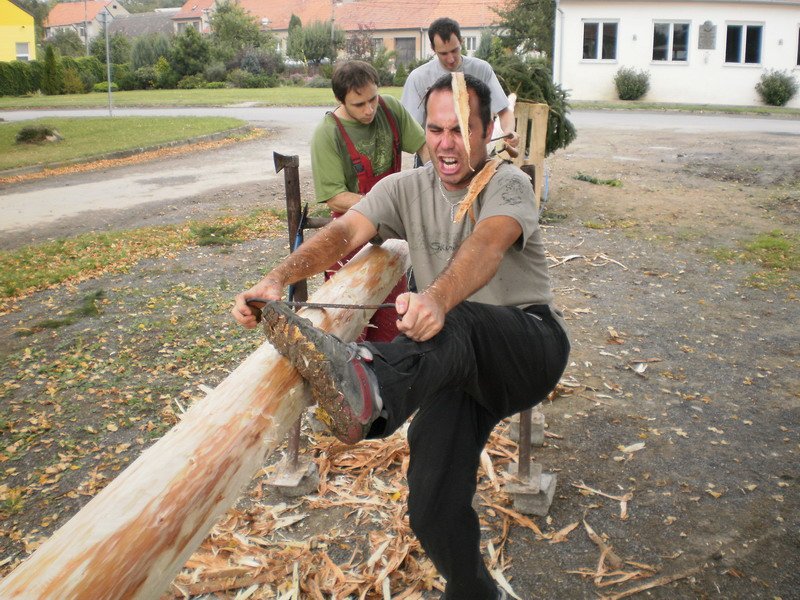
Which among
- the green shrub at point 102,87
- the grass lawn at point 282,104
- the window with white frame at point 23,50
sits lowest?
the grass lawn at point 282,104

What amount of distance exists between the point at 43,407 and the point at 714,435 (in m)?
4.02

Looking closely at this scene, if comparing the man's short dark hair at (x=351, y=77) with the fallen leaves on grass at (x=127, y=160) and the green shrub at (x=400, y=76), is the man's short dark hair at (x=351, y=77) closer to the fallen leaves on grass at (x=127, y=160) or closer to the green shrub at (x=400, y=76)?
the fallen leaves on grass at (x=127, y=160)

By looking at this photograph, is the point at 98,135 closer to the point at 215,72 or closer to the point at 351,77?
the point at 351,77

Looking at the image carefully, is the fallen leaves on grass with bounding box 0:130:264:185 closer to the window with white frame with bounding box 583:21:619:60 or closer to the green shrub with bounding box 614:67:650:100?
the green shrub with bounding box 614:67:650:100

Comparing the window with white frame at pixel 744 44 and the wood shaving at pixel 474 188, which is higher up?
the window with white frame at pixel 744 44

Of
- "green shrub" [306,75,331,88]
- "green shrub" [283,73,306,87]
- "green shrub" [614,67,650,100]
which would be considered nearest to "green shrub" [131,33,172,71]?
"green shrub" [283,73,306,87]

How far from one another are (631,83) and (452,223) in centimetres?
3160

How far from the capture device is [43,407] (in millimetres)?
4680

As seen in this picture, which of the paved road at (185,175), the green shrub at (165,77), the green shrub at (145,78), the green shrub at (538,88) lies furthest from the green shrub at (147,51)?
the green shrub at (538,88)

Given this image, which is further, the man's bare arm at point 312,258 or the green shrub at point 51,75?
the green shrub at point 51,75

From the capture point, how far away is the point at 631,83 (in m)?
31.8

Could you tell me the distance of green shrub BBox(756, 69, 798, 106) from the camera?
30.6 meters

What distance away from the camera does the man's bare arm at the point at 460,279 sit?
7.55 ft

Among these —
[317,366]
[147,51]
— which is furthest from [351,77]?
[147,51]
